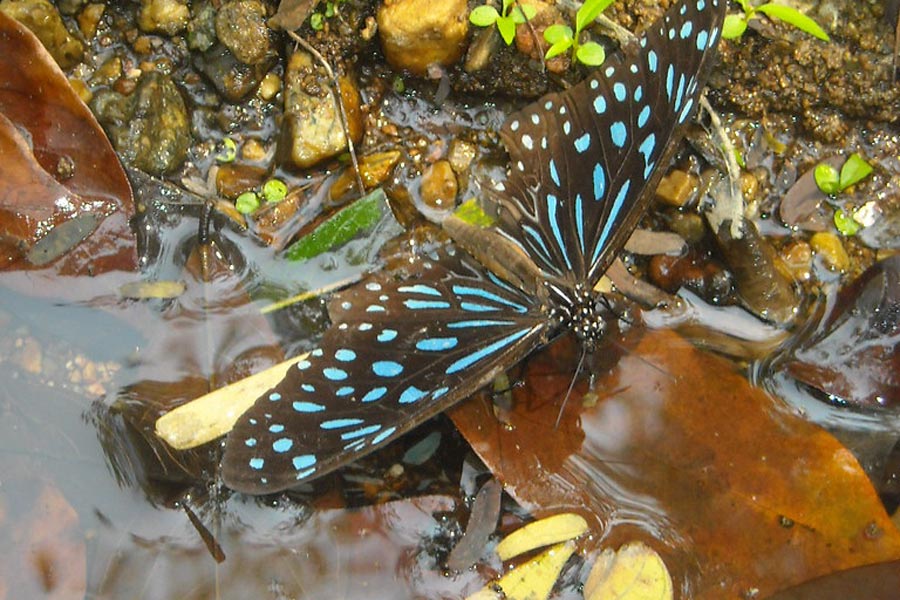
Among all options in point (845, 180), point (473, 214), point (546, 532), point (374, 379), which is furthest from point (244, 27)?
point (845, 180)

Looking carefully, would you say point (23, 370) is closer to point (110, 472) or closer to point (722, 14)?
point (110, 472)

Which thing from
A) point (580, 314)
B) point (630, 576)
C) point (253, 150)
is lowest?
point (630, 576)

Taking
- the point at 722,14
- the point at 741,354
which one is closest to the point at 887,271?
the point at 741,354

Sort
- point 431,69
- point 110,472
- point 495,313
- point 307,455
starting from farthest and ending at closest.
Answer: point 431,69, point 110,472, point 495,313, point 307,455

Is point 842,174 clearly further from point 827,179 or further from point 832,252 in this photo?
point 832,252

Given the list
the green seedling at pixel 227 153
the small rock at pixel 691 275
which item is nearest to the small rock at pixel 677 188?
the small rock at pixel 691 275

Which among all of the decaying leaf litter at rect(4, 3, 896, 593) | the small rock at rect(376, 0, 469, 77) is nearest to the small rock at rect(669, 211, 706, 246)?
the decaying leaf litter at rect(4, 3, 896, 593)
